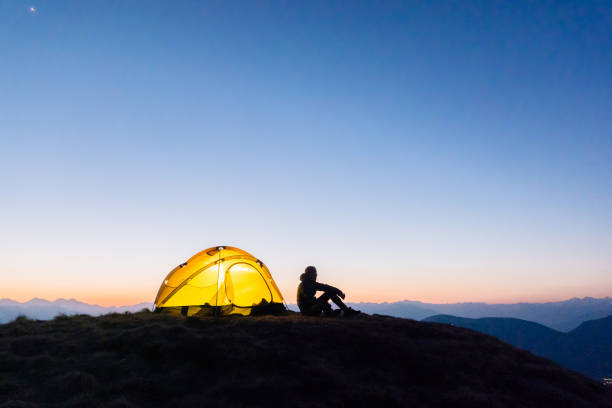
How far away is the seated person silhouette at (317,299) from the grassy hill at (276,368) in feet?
8.51

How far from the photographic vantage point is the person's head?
1588 centimetres

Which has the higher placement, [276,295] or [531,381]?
[276,295]

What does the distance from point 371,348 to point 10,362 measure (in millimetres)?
9212

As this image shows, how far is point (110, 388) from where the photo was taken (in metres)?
8.16

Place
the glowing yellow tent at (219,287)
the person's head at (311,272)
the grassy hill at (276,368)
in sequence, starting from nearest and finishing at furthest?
the grassy hill at (276,368) < the person's head at (311,272) < the glowing yellow tent at (219,287)

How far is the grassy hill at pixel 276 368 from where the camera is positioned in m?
7.88

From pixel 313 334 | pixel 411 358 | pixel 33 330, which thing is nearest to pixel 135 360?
pixel 313 334

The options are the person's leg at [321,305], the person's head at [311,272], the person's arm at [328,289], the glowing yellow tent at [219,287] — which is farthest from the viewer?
the glowing yellow tent at [219,287]

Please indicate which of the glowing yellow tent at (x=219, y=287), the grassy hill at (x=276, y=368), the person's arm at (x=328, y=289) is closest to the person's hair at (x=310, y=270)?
the person's arm at (x=328, y=289)

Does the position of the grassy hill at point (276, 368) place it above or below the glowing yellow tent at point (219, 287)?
below

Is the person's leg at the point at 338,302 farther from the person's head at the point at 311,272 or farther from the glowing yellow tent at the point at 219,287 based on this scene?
the glowing yellow tent at the point at 219,287

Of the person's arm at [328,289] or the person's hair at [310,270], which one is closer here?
the person's arm at [328,289]

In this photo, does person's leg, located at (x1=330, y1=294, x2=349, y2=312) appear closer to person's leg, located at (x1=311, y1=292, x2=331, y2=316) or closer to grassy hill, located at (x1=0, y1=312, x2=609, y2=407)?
person's leg, located at (x1=311, y1=292, x2=331, y2=316)

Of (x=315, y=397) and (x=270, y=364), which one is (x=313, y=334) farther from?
(x=315, y=397)
